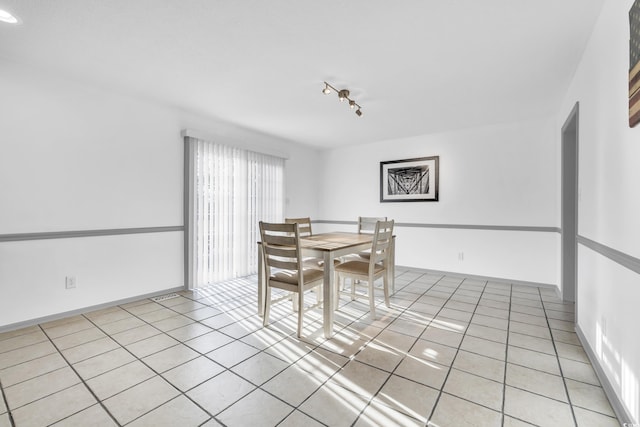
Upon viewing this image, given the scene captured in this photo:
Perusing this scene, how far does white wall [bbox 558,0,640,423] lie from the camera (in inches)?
56.2

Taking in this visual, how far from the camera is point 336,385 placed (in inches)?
71.4

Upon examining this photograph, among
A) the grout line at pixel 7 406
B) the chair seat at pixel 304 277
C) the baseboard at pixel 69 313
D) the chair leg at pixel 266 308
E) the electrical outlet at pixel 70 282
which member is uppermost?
the chair seat at pixel 304 277

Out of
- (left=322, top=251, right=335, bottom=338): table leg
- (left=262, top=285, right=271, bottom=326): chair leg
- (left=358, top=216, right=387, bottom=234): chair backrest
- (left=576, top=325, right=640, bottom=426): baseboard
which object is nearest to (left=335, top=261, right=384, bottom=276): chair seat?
(left=322, top=251, right=335, bottom=338): table leg

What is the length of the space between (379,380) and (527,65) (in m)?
2.90

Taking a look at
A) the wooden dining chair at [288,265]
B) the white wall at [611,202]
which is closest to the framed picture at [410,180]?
the white wall at [611,202]

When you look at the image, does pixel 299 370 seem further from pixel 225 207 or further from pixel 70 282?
pixel 225 207

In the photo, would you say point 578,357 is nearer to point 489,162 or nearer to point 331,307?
point 331,307

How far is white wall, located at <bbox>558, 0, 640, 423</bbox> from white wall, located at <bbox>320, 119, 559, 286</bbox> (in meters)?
1.91

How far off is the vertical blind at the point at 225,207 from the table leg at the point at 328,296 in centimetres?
219

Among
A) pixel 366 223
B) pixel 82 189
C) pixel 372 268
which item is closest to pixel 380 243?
pixel 372 268

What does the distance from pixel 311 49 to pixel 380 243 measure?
191 cm

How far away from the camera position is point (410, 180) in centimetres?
508

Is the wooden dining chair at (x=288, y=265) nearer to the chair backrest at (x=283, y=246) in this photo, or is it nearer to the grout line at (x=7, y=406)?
the chair backrest at (x=283, y=246)

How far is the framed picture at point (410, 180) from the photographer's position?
486cm
